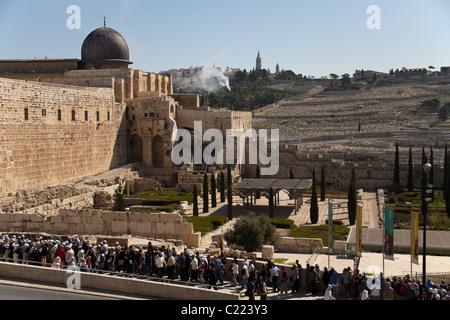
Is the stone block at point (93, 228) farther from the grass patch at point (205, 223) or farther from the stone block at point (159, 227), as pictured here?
the grass patch at point (205, 223)

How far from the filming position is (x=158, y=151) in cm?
3825

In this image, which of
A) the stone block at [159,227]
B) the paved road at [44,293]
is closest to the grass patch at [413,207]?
the stone block at [159,227]

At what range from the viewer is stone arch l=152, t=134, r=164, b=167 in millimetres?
37875

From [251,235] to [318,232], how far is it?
4.97 m

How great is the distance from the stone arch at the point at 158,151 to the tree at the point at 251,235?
19.5 metres

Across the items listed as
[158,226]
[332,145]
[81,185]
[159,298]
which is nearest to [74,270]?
[159,298]

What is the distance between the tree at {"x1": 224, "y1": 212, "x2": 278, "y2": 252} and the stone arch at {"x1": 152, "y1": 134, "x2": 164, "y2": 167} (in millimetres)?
19506

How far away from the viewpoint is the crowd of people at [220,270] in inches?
471

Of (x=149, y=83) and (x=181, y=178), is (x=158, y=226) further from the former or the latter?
(x=149, y=83)

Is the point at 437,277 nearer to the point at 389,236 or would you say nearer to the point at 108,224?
the point at 389,236

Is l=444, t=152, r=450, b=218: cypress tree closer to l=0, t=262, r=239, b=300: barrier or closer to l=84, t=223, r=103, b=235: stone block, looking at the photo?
l=84, t=223, r=103, b=235: stone block

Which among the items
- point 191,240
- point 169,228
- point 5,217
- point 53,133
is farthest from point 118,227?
point 53,133

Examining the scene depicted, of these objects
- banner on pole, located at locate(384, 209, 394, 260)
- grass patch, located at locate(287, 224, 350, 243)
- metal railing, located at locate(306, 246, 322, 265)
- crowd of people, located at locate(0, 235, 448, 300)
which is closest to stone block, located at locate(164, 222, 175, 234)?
crowd of people, located at locate(0, 235, 448, 300)
